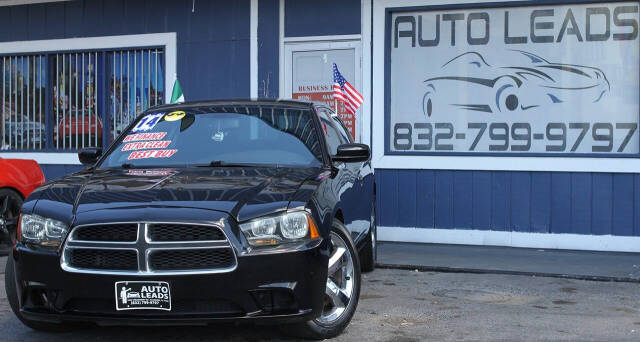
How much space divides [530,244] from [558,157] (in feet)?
3.60

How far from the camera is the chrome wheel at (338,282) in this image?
523 centimetres

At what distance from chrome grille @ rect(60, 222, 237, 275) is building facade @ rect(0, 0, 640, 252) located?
6111 mm

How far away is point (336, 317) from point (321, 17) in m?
6.40

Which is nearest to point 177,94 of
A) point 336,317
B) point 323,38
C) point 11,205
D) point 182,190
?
point 323,38

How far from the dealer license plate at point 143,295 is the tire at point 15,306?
33.4 inches

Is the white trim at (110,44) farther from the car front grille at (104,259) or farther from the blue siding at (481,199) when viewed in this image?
the car front grille at (104,259)

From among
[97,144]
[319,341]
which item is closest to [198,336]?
[319,341]

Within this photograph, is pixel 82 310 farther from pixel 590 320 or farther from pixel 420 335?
pixel 590 320

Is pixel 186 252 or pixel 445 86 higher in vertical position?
pixel 445 86

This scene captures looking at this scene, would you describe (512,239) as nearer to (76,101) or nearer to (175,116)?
(175,116)

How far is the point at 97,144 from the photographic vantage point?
12.2m

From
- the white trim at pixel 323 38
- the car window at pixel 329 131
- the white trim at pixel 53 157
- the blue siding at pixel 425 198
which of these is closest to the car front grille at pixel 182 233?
the car window at pixel 329 131

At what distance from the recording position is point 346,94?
10.4 metres

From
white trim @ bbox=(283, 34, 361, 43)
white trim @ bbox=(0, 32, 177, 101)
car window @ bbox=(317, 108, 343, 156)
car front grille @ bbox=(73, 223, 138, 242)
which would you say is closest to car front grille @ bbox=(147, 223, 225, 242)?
car front grille @ bbox=(73, 223, 138, 242)
